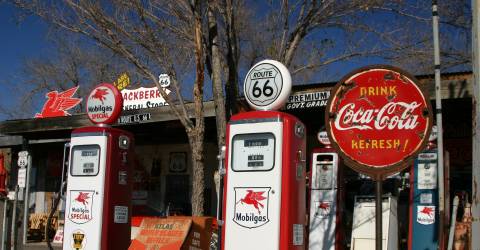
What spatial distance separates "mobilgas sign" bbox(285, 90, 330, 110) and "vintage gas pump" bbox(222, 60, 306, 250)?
5303 millimetres

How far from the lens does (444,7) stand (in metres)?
13.4

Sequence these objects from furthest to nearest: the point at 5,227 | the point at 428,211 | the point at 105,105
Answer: the point at 428,211 < the point at 105,105 < the point at 5,227

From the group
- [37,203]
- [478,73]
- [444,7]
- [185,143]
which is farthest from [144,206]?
[478,73]

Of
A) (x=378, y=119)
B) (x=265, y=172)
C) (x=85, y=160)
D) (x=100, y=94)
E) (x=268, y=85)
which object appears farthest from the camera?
(x=100, y=94)

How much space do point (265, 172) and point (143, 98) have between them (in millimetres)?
11600

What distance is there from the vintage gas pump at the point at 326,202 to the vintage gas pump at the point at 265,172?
335cm

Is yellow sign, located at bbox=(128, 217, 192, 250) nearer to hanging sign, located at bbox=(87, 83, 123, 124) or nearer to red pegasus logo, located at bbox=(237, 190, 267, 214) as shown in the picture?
red pegasus logo, located at bbox=(237, 190, 267, 214)

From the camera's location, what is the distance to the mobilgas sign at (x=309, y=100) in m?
12.8

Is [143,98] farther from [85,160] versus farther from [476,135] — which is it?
[476,135]

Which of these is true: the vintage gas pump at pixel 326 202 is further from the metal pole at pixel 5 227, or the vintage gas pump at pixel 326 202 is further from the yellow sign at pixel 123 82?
the yellow sign at pixel 123 82

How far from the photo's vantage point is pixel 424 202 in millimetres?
10367

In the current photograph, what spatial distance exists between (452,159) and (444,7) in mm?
3335

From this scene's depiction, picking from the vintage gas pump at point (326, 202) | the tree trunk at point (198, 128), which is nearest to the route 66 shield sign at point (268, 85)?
the tree trunk at point (198, 128)

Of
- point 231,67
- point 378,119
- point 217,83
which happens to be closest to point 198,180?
point 217,83
